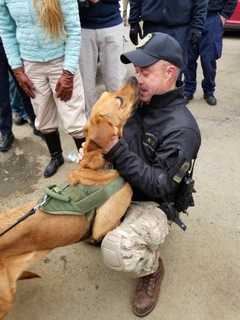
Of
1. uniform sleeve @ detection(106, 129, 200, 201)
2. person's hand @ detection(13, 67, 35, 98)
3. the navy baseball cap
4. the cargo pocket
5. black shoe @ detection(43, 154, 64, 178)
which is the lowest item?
black shoe @ detection(43, 154, 64, 178)

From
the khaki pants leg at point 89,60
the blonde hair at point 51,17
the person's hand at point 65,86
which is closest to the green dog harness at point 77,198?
the person's hand at point 65,86

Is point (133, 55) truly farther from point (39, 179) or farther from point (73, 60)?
point (39, 179)

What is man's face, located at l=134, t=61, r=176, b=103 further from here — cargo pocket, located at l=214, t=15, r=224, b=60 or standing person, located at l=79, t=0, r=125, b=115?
cargo pocket, located at l=214, t=15, r=224, b=60

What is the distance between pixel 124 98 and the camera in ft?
6.28

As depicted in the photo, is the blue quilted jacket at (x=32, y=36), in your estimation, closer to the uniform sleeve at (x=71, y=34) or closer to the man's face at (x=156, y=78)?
the uniform sleeve at (x=71, y=34)

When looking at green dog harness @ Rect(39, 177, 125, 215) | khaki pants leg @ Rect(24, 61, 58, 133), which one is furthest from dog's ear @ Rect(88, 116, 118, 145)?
khaki pants leg @ Rect(24, 61, 58, 133)

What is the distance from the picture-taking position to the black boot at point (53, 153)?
3.40m

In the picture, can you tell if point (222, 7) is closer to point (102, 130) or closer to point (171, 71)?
point (171, 71)

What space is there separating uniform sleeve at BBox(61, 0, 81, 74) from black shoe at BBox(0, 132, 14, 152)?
1326 mm

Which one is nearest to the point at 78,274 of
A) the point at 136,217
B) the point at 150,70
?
the point at 136,217

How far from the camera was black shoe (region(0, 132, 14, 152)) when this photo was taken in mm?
3855

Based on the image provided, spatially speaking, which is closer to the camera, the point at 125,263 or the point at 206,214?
the point at 125,263

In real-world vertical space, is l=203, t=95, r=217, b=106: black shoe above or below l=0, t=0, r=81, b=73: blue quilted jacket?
below

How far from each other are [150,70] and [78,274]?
1272 mm
